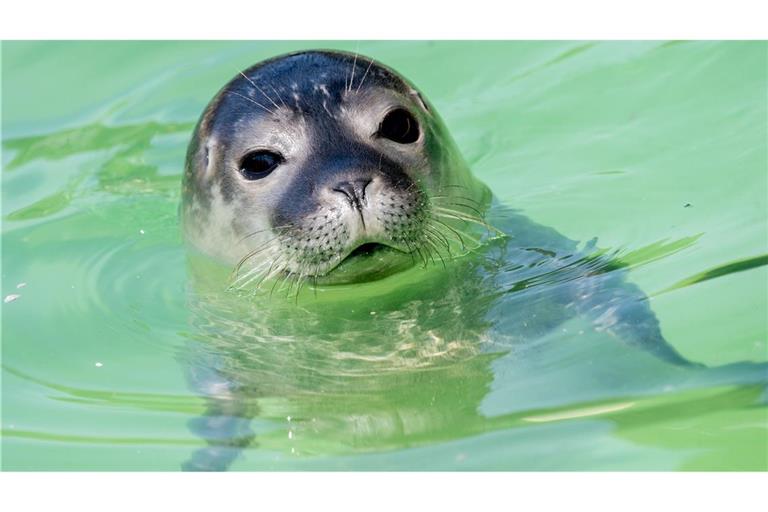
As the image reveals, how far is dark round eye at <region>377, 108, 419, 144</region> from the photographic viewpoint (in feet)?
13.9

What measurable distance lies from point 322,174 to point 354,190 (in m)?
0.20

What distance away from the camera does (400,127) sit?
428 cm

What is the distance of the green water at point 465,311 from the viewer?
331 cm

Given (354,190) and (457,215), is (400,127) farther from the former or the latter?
(354,190)

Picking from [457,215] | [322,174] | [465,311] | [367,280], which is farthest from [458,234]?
[322,174]

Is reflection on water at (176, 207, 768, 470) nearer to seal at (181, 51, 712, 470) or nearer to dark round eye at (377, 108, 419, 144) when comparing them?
seal at (181, 51, 712, 470)

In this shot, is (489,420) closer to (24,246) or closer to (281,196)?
(281,196)

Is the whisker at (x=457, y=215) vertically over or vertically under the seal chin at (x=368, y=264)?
over

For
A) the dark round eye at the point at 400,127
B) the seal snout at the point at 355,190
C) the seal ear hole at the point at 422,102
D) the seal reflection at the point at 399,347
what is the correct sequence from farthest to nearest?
the seal ear hole at the point at 422,102 < the dark round eye at the point at 400,127 < the seal snout at the point at 355,190 < the seal reflection at the point at 399,347

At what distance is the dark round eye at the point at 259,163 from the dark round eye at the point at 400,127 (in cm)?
38

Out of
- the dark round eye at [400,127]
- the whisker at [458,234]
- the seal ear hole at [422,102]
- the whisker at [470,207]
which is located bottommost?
the whisker at [458,234]

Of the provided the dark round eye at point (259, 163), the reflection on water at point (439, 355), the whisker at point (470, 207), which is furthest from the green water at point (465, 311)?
the dark round eye at point (259, 163)

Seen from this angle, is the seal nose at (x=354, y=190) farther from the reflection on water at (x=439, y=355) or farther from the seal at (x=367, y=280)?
the reflection on water at (x=439, y=355)

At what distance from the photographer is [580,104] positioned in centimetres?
636
